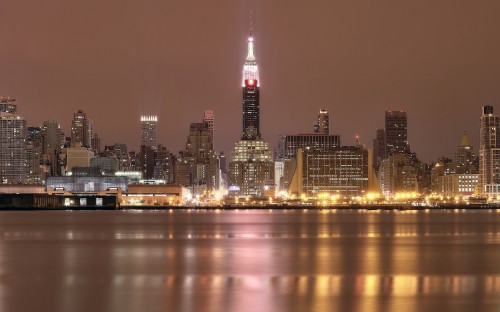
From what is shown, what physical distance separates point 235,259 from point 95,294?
2016cm

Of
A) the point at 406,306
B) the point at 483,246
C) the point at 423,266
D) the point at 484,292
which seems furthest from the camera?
the point at 483,246

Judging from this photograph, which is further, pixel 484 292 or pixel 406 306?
pixel 484 292

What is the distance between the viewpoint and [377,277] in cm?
4659

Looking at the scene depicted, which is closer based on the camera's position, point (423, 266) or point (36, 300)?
point (36, 300)

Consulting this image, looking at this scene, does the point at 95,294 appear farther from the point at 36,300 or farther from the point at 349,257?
the point at 349,257

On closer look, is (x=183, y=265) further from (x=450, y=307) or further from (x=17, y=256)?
(x=450, y=307)

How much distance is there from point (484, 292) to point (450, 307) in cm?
554

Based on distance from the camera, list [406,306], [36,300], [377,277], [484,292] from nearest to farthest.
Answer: [406,306] < [36,300] < [484,292] < [377,277]

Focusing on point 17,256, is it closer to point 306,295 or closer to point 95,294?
point 95,294

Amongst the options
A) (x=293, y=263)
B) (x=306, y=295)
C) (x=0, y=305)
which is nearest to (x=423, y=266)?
(x=293, y=263)

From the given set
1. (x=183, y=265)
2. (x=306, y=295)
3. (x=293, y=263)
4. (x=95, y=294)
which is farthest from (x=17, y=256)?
(x=306, y=295)

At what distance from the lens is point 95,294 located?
39344 mm

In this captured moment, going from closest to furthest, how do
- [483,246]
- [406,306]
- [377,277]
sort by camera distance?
[406,306], [377,277], [483,246]

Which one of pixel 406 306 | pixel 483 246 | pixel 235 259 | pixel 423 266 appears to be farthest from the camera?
pixel 483 246
